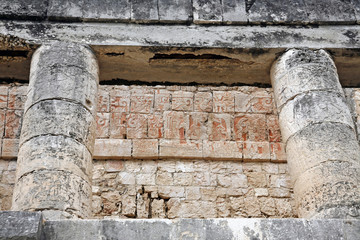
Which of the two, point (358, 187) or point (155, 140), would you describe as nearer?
point (358, 187)

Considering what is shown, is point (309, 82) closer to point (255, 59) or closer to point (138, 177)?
point (255, 59)

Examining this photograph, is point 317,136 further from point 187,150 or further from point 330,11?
point 187,150

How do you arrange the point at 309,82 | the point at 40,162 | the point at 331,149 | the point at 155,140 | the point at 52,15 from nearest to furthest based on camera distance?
the point at 40,162 → the point at 331,149 → the point at 309,82 → the point at 52,15 → the point at 155,140

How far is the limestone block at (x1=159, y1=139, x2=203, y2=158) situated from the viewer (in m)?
8.07

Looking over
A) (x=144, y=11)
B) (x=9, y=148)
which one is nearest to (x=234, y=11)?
(x=144, y=11)

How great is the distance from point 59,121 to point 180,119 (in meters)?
3.73

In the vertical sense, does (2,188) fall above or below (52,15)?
below

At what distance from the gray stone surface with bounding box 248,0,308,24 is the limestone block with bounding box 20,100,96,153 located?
2.20 m

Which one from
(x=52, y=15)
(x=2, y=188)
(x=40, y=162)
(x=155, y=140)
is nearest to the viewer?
(x=40, y=162)

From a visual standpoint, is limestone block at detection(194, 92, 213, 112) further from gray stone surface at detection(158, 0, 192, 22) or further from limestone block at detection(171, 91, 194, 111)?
gray stone surface at detection(158, 0, 192, 22)

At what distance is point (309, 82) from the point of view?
545 centimetres

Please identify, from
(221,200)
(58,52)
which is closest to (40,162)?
(58,52)

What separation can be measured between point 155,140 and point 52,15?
2.96 m

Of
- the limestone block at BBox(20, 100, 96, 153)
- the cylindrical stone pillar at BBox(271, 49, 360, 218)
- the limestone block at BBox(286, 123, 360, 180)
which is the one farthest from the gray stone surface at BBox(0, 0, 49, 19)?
the limestone block at BBox(286, 123, 360, 180)
